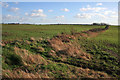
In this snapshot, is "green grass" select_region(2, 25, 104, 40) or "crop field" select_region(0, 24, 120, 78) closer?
"crop field" select_region(0, 24, 120, 78)

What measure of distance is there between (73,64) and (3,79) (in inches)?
192

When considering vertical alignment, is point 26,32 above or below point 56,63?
above

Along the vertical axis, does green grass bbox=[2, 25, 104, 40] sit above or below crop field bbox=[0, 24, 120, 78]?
above

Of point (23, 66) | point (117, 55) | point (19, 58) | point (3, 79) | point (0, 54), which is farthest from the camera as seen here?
point (117, 55)

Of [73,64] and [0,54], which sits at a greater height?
[0,54]

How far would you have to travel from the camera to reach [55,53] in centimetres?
1141

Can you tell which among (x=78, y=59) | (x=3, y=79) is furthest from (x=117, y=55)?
(x=3, y=79)

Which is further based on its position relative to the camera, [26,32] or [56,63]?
[26,32]

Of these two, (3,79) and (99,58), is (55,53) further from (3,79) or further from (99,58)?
(3,79)

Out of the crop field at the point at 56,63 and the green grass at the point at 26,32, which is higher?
the green grass at the point at 26,32

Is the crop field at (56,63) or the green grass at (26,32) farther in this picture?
the green grass at (26,32)

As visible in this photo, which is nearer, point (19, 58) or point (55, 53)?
point (19, 58)

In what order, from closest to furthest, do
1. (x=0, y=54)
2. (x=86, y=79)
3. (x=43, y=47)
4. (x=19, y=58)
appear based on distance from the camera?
(x=86, y=79) < (x=19, y=58) < (x=0, y=54) < (x=43, y=47)

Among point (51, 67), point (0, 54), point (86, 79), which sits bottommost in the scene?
point (86, 79)
